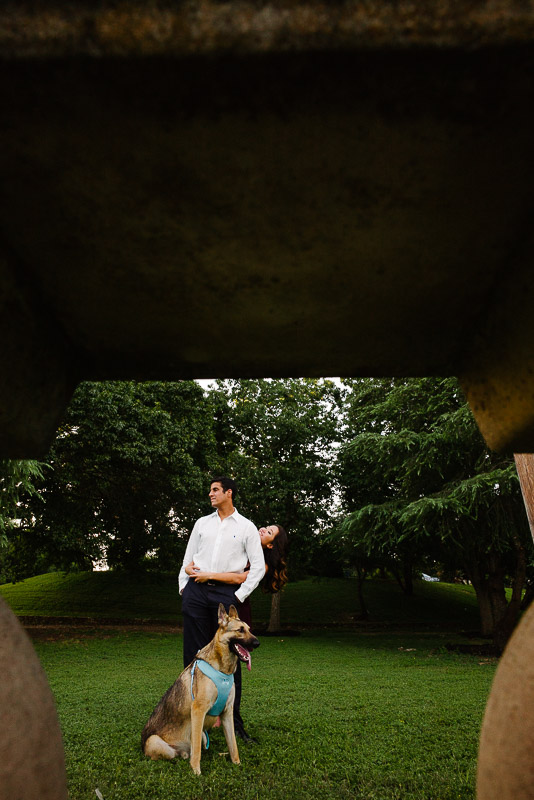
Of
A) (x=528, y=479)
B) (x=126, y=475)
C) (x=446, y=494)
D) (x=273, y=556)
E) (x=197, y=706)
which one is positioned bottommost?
(x=197, y=706)

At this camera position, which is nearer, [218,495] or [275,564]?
[218,495]

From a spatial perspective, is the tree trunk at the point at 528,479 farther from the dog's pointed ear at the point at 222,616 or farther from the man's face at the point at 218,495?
the dog's pointed ear at the point at 222,616

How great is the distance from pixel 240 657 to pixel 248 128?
3.55 meters

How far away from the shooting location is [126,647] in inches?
494

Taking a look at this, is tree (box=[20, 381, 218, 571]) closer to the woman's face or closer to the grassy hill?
the grassy hill

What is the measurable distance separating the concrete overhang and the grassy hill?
65.6ft

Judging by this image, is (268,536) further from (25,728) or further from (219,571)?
(25,728)

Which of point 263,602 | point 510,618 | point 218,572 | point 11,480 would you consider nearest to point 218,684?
point 218,572

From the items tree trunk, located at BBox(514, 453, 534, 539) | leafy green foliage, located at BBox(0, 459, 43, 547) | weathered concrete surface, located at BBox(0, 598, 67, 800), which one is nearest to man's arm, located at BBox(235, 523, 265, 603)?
weathered concrete surface, located at BBox(0, 598, 67, 800)

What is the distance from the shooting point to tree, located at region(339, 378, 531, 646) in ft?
37.7

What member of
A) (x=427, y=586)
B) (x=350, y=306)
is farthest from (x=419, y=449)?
(x=427, y=586)

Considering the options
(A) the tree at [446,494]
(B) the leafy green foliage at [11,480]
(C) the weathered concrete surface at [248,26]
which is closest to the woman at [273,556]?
(C) the weathered concrete surface at [248,26]

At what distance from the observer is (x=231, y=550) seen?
4082mm

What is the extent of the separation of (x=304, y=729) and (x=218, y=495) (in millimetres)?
2306
